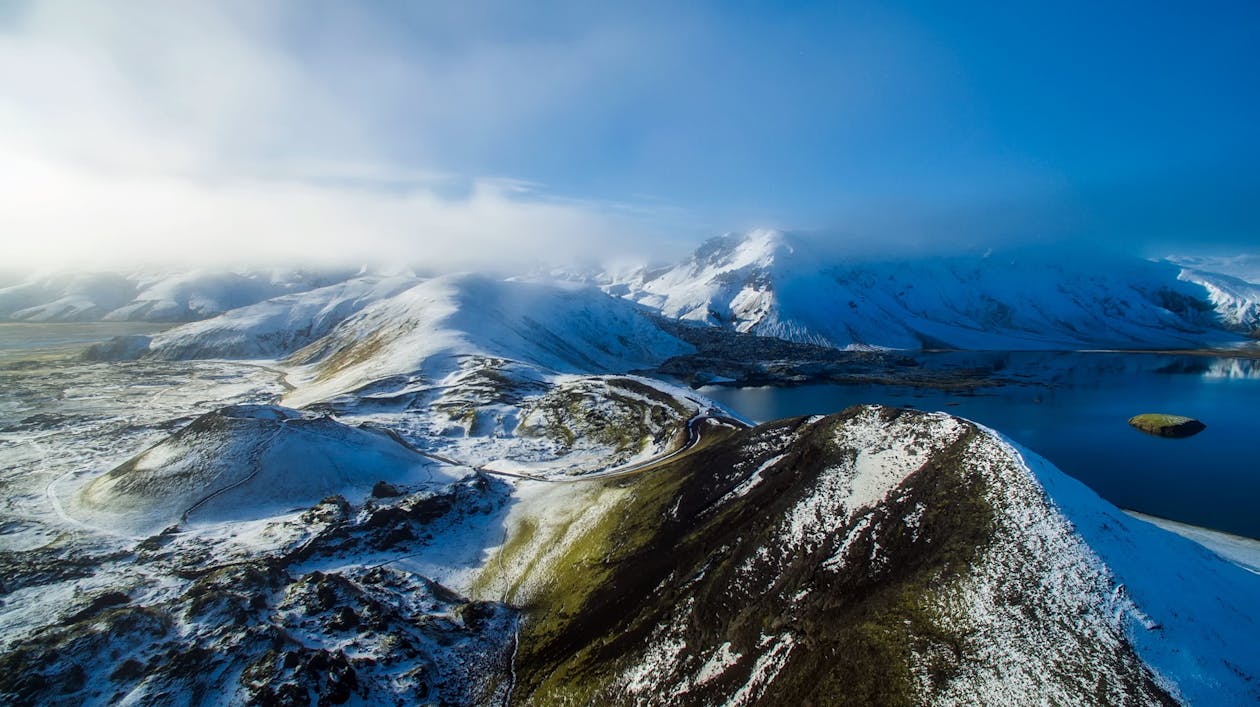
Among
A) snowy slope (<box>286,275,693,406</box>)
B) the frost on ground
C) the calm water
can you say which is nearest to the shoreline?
the calm water

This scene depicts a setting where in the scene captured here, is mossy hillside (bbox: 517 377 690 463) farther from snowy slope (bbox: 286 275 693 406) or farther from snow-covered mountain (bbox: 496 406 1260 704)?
snowy slope (bbox: 286 275 693 406)

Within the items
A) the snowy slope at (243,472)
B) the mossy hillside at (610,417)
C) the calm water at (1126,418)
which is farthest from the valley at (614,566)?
the calm water at (1126,418)

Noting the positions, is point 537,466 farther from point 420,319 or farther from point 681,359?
point 681,359

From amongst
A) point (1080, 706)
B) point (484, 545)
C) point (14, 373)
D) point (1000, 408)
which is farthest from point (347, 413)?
point (1000, 408)

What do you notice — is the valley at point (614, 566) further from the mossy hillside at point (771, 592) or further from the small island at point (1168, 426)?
the small island at point (1168, 426)

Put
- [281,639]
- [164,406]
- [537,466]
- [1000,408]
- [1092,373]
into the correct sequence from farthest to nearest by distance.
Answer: [1092,373] < [1000,408] < [164,406] < [537,466] < [281,639]

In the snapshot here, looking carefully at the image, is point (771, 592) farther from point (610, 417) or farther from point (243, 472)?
point (610, 417)
